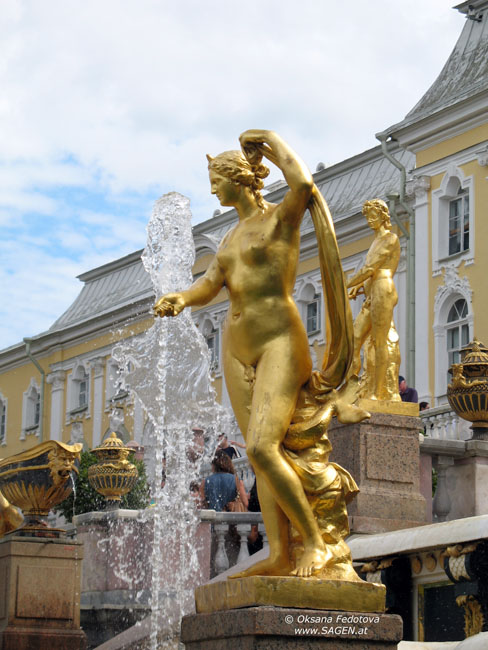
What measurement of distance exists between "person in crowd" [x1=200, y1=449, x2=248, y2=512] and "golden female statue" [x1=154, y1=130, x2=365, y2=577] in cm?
604

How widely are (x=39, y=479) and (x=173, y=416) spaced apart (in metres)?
9.06

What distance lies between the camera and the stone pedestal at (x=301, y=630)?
7480 millimetres

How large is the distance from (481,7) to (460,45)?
0.83 metres

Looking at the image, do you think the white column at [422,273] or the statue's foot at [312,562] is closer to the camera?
the statue's foot at [312,562]

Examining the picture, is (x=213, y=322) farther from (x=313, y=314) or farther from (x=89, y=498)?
(x=89, y=498)

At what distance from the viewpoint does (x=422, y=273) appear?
103ft

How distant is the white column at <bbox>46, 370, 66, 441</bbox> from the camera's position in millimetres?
47750

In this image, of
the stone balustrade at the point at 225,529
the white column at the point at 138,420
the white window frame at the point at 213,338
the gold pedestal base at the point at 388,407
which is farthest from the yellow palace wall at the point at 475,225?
the gold pedestal base at the point at 388,407

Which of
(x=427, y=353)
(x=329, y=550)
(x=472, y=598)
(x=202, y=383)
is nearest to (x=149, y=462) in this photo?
(x=202, y=383)

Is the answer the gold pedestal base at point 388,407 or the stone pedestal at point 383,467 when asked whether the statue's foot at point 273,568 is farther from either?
the gold pedestal base at point 388,407

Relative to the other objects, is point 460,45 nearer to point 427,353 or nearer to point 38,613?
point 427,353

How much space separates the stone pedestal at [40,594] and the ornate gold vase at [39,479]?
7.8 inches

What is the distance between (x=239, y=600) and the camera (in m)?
7.64

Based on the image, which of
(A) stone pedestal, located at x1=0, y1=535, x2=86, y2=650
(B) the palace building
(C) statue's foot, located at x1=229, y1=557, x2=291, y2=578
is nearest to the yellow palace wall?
(B) the palace building
